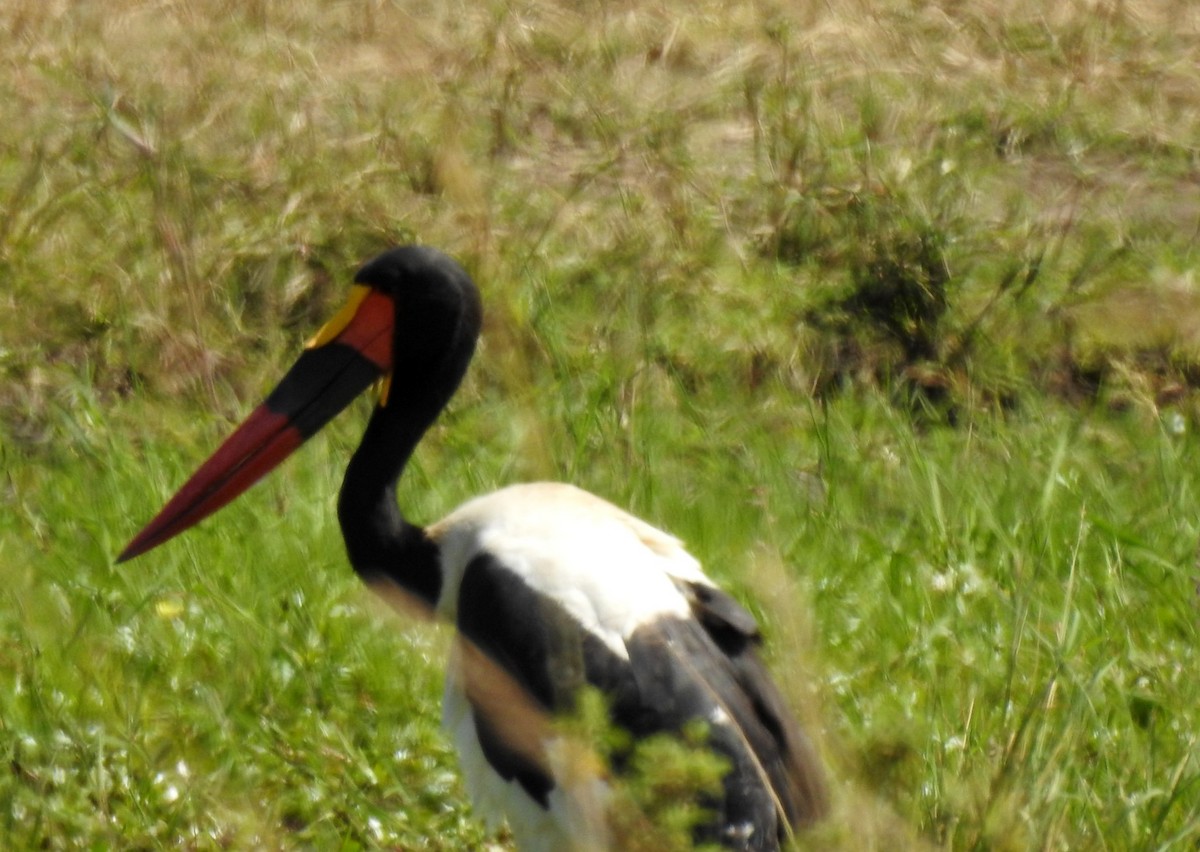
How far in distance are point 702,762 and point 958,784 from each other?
745 mm

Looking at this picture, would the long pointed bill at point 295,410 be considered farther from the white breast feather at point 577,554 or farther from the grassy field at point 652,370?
the white breast feather at point 577,554

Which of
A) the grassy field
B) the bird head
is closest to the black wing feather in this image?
the grassy field

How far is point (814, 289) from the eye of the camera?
5.14 metres

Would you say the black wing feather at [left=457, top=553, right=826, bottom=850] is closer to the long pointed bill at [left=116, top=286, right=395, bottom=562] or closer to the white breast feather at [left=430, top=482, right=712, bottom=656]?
the white breast feather at [left=430, top=482, right=712, bottom=656]

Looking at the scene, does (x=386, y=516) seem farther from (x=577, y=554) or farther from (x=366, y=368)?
(x=577, y=554)

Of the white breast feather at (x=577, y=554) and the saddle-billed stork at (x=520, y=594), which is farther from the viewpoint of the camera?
the white breast feather at (x=577, y=554)

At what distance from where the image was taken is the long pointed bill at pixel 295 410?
137 inches

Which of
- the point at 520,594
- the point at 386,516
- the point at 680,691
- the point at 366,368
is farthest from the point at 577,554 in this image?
the point at 366,368

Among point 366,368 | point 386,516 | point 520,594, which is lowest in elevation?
point 386,516

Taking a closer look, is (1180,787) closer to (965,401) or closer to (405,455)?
(405,455)

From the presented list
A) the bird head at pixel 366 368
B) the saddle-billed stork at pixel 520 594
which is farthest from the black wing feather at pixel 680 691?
the bird head at pixel 366 368

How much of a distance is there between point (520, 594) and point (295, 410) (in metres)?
0.77

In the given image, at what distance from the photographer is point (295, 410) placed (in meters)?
3.54

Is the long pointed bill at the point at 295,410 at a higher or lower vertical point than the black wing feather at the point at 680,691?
lower
